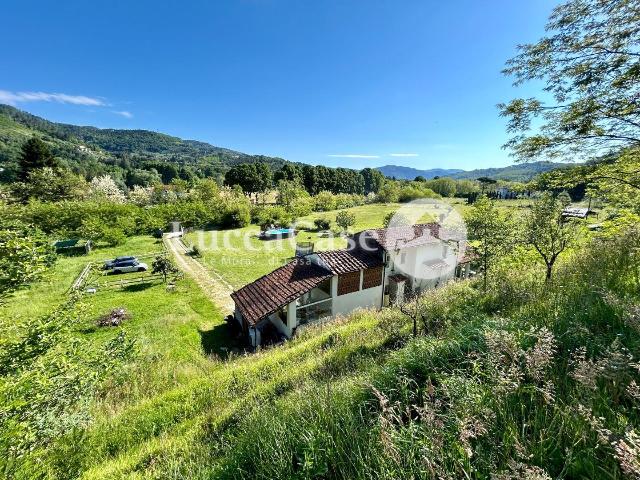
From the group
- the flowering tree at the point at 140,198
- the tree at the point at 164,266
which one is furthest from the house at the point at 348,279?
the flowering tree at the point at 140,198

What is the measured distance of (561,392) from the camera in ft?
7.22

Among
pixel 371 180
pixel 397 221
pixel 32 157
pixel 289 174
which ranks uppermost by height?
pixel 32 157

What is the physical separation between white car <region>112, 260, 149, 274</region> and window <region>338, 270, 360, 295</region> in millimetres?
17469

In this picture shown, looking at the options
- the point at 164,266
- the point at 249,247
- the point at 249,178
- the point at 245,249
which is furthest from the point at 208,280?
the point at 249,178

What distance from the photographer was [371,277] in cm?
1417

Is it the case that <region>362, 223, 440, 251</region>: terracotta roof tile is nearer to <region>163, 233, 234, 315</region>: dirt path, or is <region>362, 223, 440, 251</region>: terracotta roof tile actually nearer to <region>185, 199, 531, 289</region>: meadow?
<region>185, 199, 531, 289</region>: meadow

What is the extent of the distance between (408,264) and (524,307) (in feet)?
35.6

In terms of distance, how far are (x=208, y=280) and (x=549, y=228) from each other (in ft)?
66.0

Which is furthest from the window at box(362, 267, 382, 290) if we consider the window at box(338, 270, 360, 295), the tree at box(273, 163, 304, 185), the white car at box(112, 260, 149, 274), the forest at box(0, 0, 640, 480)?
the tree at box(273, 163, 304, 185)

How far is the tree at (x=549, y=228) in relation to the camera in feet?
35.1

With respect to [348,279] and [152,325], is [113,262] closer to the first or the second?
[152,325]

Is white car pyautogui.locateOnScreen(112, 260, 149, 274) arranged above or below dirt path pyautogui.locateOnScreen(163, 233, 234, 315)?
above

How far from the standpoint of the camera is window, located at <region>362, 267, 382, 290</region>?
45.7 feet

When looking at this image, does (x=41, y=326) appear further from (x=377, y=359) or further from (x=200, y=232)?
(x=200, y=232)
